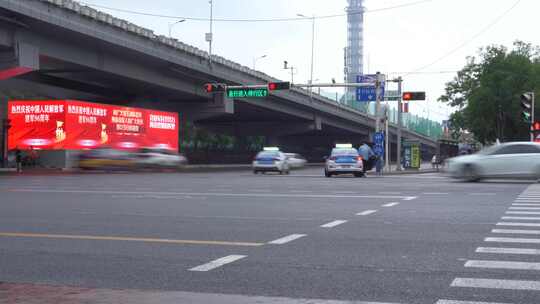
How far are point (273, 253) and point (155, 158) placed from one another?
124ft

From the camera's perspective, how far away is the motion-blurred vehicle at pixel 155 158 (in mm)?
44844

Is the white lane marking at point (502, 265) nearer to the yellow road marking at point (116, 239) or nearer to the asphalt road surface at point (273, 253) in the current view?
the asphalt road surface at point (273, 253)

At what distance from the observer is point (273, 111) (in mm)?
67688

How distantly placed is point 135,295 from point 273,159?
1284 inches

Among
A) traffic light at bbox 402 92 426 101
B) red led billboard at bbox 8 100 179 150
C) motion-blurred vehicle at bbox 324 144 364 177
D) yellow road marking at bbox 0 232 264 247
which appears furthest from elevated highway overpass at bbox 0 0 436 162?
yellow road marking at bbox 0 232 264 247

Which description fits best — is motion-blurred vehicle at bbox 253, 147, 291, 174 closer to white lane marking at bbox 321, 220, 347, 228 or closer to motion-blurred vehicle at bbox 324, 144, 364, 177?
motion-blurred vehicle at bbox 324, 144, 364, 177

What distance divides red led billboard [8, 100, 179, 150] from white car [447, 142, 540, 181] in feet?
92.9

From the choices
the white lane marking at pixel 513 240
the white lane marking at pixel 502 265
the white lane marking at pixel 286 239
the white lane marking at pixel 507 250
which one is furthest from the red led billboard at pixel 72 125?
the white lane marking at pixel 502 265

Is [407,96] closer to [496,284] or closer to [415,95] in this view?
[415,95]

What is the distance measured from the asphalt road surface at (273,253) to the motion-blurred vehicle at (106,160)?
2897 cm

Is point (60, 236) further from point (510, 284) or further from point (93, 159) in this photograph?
point (93, 159)

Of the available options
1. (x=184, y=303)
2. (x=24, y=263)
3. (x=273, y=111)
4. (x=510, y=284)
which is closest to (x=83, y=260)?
(x=24, y=263)

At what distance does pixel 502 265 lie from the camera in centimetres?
726

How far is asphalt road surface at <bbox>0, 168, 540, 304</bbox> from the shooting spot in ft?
20.1
